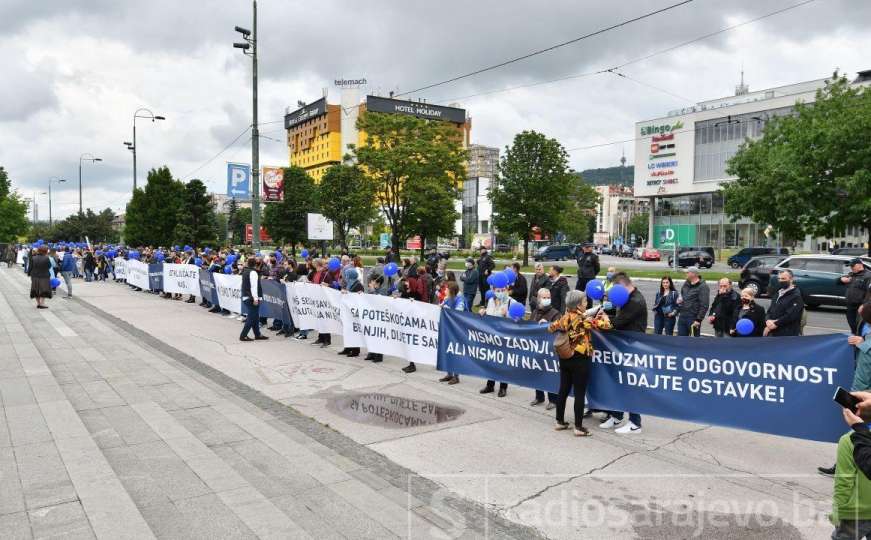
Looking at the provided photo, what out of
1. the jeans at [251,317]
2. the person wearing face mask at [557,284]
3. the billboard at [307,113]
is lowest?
the jeans at [251,317]

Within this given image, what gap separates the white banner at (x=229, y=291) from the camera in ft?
52.1

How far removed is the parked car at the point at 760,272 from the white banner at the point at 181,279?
19752 millimetres

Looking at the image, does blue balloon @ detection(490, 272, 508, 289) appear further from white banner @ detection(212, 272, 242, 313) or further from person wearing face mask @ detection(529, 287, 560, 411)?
white banner @ detection(212, 272, 242, 313)

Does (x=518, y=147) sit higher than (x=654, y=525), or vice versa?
(x=518, y=147)

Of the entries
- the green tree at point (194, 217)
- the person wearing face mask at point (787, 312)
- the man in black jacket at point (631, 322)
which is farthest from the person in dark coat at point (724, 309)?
the green tree at point (194, 217)

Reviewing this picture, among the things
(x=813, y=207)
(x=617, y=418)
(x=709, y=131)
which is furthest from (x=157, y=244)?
(x=709, y=131)

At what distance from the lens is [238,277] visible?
15.8m

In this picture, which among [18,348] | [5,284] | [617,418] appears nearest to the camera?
[617,418]

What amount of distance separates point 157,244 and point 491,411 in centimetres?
4970

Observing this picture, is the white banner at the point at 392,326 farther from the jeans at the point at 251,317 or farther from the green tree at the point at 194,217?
the green tree at the point at 194,217

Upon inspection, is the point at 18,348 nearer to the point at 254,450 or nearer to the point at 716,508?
the point at 254,450

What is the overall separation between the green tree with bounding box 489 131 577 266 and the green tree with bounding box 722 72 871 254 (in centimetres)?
1178

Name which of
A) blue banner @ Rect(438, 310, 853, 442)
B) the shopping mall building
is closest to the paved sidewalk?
blue banner @ Rect(438, 310, 853, 442)

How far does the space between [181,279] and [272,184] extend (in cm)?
1139
